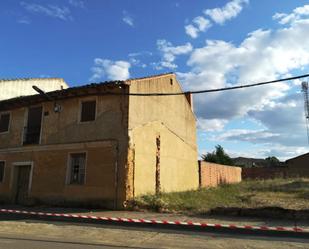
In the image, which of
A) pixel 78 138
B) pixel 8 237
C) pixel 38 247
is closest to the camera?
pixel 38 247

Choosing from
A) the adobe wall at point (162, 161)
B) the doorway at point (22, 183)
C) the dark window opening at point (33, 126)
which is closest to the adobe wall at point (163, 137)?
the adobe wall at point (162, 161)

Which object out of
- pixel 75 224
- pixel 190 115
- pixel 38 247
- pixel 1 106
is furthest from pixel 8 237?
pixel 190 115

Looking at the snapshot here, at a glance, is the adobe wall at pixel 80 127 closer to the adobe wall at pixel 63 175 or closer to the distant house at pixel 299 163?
the adobe wall at pixel 63 175

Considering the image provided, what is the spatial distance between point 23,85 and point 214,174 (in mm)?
16161

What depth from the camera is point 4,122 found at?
21.0m

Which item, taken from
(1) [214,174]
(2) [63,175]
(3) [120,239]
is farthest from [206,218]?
(1) [214,174]

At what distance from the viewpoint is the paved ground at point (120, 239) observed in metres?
8.48

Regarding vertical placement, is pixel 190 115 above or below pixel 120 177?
above

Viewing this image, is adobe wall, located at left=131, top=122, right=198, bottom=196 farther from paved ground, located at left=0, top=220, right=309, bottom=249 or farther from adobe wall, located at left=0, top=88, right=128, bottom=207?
paved ground, located at left=0, top=220, right=309, bottom=249

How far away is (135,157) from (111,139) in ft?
4.30

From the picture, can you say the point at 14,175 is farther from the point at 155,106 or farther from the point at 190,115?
the point at 190,115

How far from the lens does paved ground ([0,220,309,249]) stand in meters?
→ 8.48

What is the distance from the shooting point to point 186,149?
917 inches

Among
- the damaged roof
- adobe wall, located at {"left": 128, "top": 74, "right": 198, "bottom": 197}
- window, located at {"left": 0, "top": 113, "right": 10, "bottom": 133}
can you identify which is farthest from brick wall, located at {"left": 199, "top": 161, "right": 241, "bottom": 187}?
window, located at {"left": 0, "top": 113, "right": 10, "bottom": 133}
